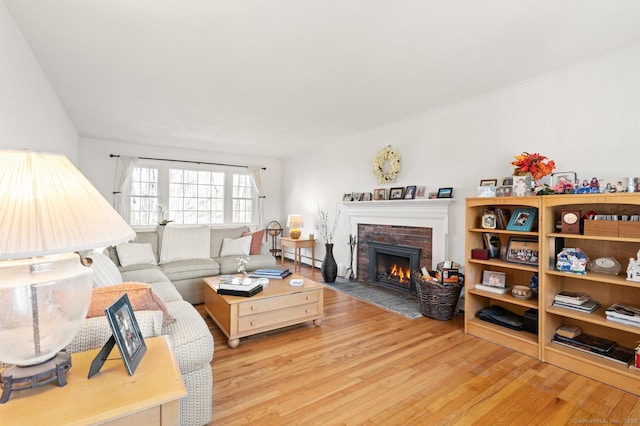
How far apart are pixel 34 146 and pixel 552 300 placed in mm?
4475

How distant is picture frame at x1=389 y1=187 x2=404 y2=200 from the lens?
4129 mm

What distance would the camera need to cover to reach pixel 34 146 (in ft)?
8.48

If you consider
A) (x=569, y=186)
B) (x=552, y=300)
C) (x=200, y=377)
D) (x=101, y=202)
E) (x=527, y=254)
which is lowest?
(x=200, y=377)

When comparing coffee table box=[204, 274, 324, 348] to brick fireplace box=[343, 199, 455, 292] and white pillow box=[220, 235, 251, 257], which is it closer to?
white pillow box=[220, 235, 251, 257]

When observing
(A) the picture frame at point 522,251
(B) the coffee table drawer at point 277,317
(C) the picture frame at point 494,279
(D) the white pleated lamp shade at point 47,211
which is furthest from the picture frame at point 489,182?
(D) the white pleated lamp shade at point 47,211

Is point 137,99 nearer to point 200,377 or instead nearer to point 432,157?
point 200,377

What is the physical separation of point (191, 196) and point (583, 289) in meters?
6.12

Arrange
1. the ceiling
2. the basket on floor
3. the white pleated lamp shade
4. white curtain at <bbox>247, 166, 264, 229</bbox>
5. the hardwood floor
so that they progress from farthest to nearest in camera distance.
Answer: white curtain at <bbox>247, 166, 264, 229</bbox> → the basket on floor → the ceiling → the hardwood floor → the white pleated lamp shade

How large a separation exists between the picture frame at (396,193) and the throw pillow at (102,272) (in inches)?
128

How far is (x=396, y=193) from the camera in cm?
420

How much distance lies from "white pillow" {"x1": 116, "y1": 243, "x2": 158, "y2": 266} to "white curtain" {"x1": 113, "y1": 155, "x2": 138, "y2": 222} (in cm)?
199

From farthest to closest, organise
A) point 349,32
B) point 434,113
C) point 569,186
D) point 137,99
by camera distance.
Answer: point 434,113
point 137,99
point 569,186
point 349,32

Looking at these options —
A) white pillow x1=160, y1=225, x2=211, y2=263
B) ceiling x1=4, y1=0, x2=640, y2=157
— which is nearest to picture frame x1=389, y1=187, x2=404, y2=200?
ceiling x1=4, y1=0, x2=640, y2=157

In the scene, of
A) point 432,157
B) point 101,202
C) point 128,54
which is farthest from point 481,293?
point 128,54
